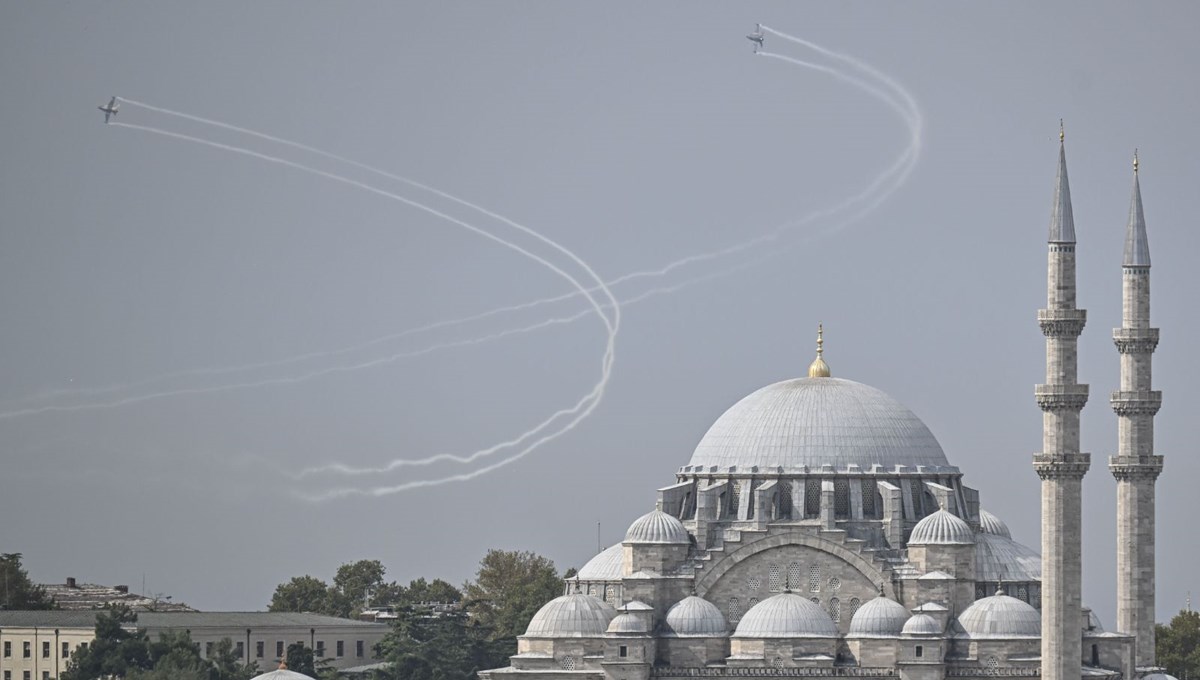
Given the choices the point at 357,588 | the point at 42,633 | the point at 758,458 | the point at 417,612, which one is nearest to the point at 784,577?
the point at 758,458

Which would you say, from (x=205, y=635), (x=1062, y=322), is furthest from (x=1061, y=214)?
(x=205, y=635)

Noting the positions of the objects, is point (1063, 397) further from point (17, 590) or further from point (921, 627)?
point (17, 590)

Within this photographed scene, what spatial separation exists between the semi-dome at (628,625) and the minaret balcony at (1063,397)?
44.1 feet

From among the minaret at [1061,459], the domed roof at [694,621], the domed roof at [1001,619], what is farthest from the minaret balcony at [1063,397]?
the domed roof at [694,621]

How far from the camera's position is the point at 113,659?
319 ft

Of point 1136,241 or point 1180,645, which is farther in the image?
point 1180,645

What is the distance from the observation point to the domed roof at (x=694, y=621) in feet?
298

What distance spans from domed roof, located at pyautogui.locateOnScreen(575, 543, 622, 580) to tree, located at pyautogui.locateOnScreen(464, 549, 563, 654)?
40.5 ft

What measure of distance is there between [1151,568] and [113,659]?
1279 inches

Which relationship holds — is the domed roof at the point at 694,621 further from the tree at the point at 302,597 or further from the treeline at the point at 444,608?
the tree at the point at 302,597

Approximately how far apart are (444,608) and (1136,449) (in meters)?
47.3

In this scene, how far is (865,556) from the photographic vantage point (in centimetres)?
9238

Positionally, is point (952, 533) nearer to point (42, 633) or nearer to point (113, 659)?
point (113, 659)

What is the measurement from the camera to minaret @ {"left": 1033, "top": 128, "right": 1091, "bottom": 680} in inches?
3305
